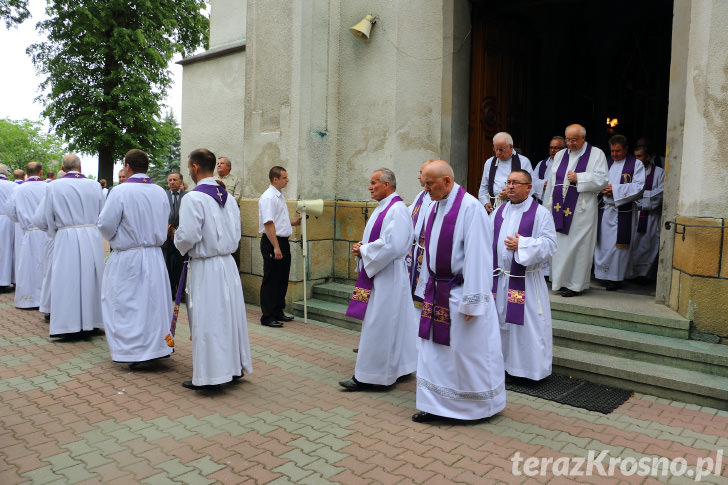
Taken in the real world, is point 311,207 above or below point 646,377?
above

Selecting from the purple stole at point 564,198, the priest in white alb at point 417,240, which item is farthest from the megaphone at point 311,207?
the purple stole at point 564,198

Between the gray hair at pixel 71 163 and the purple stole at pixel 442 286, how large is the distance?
4677mm

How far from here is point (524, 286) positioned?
525 cm

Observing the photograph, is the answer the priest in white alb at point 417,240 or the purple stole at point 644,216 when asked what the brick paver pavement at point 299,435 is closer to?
the priest in white alb at point 417,240

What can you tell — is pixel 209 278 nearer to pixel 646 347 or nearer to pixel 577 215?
pixel 646 347

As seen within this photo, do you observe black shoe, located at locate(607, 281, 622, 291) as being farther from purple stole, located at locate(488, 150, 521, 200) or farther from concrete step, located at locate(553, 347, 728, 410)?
concrete step, located at locate(553, 347, 728, 410)

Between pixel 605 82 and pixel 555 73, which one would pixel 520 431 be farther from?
pixel 605 82

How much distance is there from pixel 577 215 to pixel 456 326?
330cm

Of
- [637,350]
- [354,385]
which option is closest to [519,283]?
[637,350]

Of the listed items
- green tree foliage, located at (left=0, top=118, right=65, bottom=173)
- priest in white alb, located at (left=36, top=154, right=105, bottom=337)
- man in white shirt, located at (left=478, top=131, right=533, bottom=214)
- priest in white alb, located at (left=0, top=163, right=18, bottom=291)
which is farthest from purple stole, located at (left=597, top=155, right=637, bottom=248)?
green tree foliage, located at (left=0, top=118, right=65, bottom=173)

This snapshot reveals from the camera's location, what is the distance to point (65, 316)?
21.6ft

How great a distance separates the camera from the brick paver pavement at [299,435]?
3.50 metres

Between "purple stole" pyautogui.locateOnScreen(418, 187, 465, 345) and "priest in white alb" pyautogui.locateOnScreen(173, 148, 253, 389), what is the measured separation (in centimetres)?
175

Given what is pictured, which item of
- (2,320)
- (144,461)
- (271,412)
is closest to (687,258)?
(271,412)
